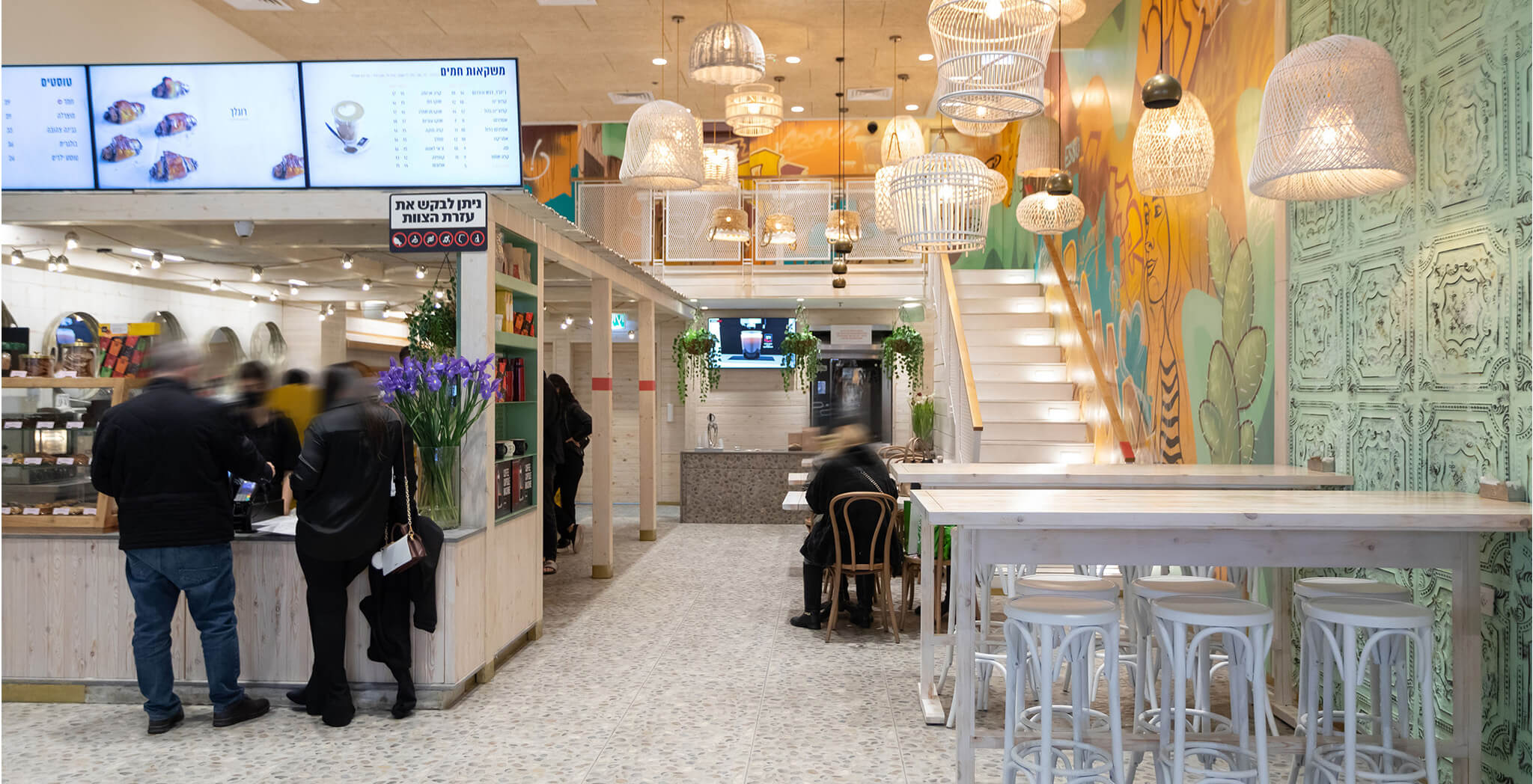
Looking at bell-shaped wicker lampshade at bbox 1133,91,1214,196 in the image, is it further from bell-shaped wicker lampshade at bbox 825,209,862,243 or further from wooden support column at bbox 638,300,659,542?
wooden support column at bbox 638,300,659,542

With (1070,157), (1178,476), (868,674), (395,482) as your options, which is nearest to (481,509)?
(395,482)

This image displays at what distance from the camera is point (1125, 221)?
7535mm

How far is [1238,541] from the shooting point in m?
3.21

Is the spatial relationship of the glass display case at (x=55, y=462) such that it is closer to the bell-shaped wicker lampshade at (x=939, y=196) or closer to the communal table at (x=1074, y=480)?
the communal table at (x=1074, y=480)

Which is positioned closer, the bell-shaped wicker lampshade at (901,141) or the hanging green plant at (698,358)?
the bell-shaped wicker lampshade at (901,141)

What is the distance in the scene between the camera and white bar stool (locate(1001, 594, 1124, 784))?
3.17 meters

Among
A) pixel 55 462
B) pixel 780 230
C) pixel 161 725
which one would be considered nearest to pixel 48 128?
pixel 55 462

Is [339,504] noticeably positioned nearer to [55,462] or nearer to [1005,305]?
[55,462]

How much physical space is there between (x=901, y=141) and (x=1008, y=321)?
279 cm

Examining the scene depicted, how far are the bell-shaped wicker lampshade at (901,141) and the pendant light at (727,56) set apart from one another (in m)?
1.67

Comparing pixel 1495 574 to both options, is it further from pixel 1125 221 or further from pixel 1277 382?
pixel 1125 221

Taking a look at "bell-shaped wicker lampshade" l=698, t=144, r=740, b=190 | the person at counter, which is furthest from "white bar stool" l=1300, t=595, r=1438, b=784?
"bell-shaped wicker lampshade" l=698, t=144, r=740, b=190

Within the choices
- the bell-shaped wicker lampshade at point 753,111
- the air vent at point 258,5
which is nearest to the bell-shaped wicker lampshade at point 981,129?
the bell-shaped wicker lampshade at point 753,111

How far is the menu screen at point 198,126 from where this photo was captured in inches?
190
